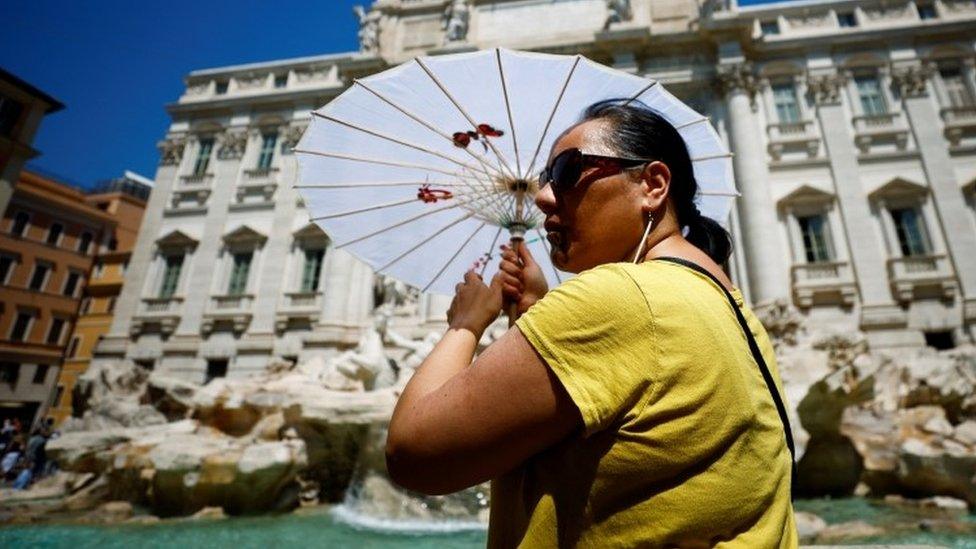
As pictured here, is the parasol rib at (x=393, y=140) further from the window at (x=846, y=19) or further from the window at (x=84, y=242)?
the window at (x=84, y=242)

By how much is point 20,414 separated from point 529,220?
3651cm

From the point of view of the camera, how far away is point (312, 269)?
18.4 meters

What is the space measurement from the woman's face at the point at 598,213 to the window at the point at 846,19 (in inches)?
874

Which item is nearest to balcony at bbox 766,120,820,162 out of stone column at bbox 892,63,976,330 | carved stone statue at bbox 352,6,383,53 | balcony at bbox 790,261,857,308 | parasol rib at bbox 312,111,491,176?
stone column at bbox 892,63,976,330

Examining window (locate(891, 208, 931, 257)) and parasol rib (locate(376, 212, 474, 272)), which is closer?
parasol rib (locate(376, 212, 474, 272))

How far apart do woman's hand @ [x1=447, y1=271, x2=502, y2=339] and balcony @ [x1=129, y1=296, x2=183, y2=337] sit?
824 inches

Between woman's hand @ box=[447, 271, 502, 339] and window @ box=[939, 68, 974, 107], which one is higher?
window @ box=[939, 68, 974, 107]

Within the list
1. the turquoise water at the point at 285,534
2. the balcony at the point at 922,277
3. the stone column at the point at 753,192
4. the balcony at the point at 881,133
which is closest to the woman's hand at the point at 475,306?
the turquoise water at the point at 285,534

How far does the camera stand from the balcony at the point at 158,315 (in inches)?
724

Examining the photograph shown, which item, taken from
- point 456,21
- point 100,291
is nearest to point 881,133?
point 456,21

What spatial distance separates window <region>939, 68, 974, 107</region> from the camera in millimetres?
15617

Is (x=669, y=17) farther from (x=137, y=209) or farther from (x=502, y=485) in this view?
(x=137, y=209)

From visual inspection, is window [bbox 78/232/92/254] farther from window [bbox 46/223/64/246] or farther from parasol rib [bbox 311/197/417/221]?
parasol rib [bbox 311/197/417/221]

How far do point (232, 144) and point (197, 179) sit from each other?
2131 millimetres
